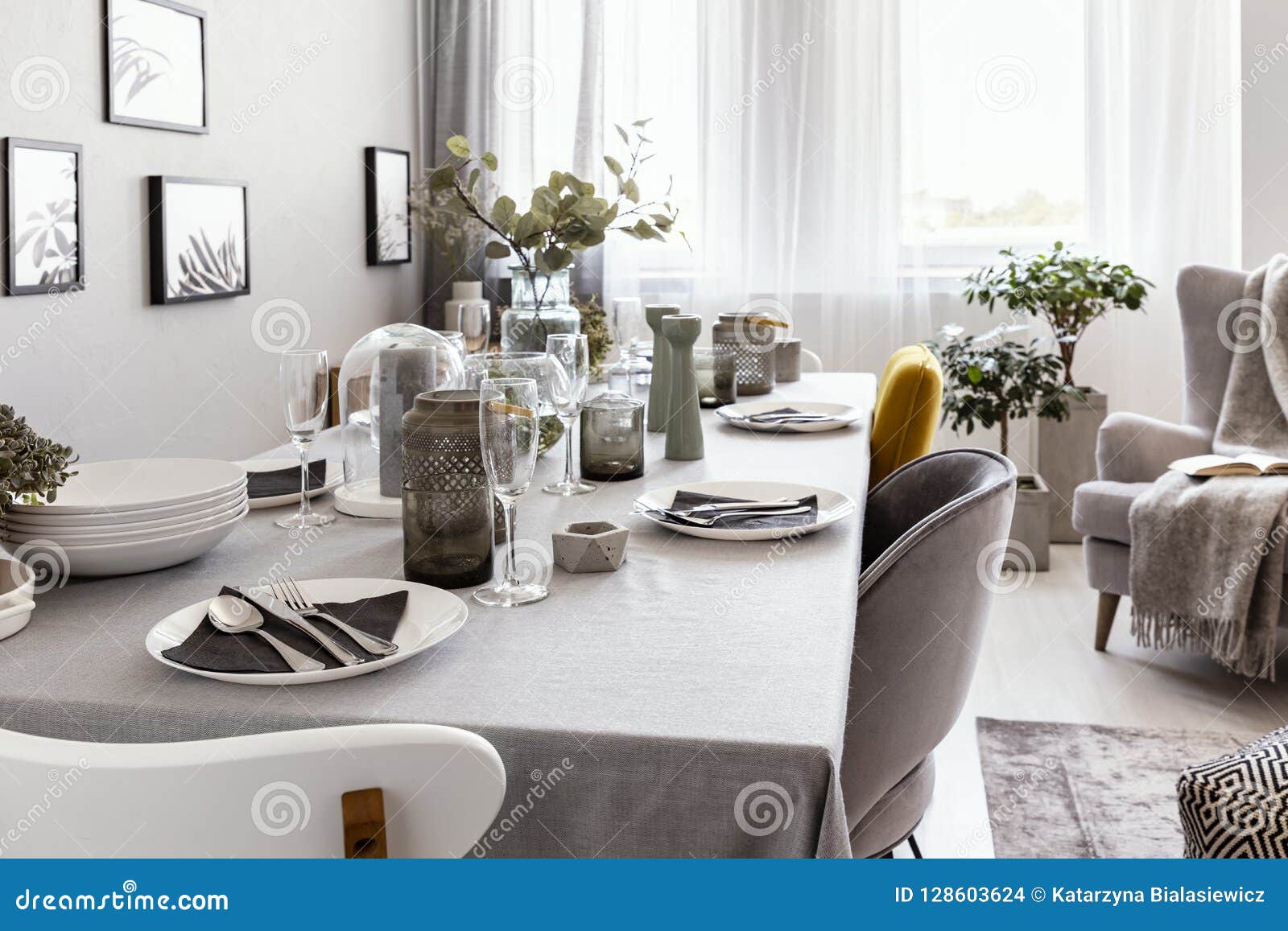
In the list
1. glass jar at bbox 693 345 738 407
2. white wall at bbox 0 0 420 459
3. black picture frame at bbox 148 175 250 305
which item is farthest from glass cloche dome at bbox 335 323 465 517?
black picture frame at bbox 148 175 250 305

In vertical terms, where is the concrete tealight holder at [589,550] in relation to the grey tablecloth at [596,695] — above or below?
above

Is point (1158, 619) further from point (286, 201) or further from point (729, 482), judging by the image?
point (286, 201)

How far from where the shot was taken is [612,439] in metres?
1.83

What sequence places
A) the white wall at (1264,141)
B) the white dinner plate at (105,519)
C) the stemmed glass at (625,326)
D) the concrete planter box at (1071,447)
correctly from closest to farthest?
the white dinner plate at (105,519), the stemmed glass at (625,326), the white wall at (1264,141), the concrete planter box at (1071,447)

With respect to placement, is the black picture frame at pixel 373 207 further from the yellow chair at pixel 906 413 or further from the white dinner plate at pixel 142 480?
the white dinner plate at pixel 142 480

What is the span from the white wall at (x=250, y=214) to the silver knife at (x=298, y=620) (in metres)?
1.95

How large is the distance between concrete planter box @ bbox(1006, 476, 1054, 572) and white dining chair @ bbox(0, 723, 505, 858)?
346 cm

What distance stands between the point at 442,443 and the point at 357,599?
19cm

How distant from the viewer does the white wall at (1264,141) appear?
4160mm

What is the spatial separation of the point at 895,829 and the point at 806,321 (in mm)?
3517

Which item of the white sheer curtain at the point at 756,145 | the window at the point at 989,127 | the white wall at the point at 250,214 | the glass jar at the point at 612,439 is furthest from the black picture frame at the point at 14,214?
the window at the point at 989,127

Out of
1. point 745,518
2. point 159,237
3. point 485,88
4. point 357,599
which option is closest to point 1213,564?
point 745,518

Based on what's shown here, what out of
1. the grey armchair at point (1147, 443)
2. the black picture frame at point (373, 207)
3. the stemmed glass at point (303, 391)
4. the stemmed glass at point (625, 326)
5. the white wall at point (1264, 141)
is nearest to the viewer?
the stemmed glass at point (303, 391)

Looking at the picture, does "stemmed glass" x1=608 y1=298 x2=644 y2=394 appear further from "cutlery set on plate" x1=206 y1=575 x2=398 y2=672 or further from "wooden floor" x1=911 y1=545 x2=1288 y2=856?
"cutlery set on plate" x1=206 y1=575 x2=398 y2=672
